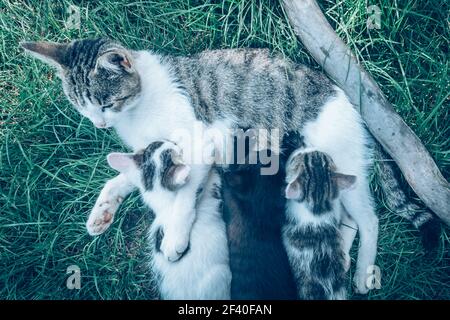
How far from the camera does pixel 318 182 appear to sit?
2.17 metres

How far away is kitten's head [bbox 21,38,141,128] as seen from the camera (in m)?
2.12

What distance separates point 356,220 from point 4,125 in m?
2.18

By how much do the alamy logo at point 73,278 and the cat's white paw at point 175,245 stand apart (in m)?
0.70

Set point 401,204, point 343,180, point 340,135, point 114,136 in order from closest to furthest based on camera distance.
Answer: point 343,180, point 340,135, point 401,204, point 114,136

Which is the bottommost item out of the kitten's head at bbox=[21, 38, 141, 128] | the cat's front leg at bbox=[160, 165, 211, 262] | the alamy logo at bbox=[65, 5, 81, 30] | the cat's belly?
the cat's front leg at bbox=[160, 165, 211, 262]

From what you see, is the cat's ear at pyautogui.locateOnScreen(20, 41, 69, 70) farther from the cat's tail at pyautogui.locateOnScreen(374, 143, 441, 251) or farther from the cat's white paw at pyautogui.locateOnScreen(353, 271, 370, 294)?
the cat's white paw at pyautogui.locateOnScreen(353, 271, 370, 294)

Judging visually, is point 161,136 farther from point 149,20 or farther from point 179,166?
point 149,20

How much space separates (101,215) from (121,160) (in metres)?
0.43

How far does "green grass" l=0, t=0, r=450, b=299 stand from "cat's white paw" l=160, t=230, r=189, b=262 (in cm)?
51

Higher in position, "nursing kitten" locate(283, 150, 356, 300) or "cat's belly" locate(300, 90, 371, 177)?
"cat's belly" locate(300, 90, 371, 177)

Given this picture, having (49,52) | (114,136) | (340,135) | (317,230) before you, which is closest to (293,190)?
(317,230)

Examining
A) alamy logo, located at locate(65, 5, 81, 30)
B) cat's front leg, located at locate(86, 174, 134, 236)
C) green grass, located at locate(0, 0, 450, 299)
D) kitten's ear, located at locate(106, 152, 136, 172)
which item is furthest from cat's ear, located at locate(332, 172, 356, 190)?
alamy logo, located at locate(65, 5, 81, 30)

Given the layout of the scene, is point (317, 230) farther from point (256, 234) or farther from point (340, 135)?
point (340, 135)

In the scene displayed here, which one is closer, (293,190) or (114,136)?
(293,190)
